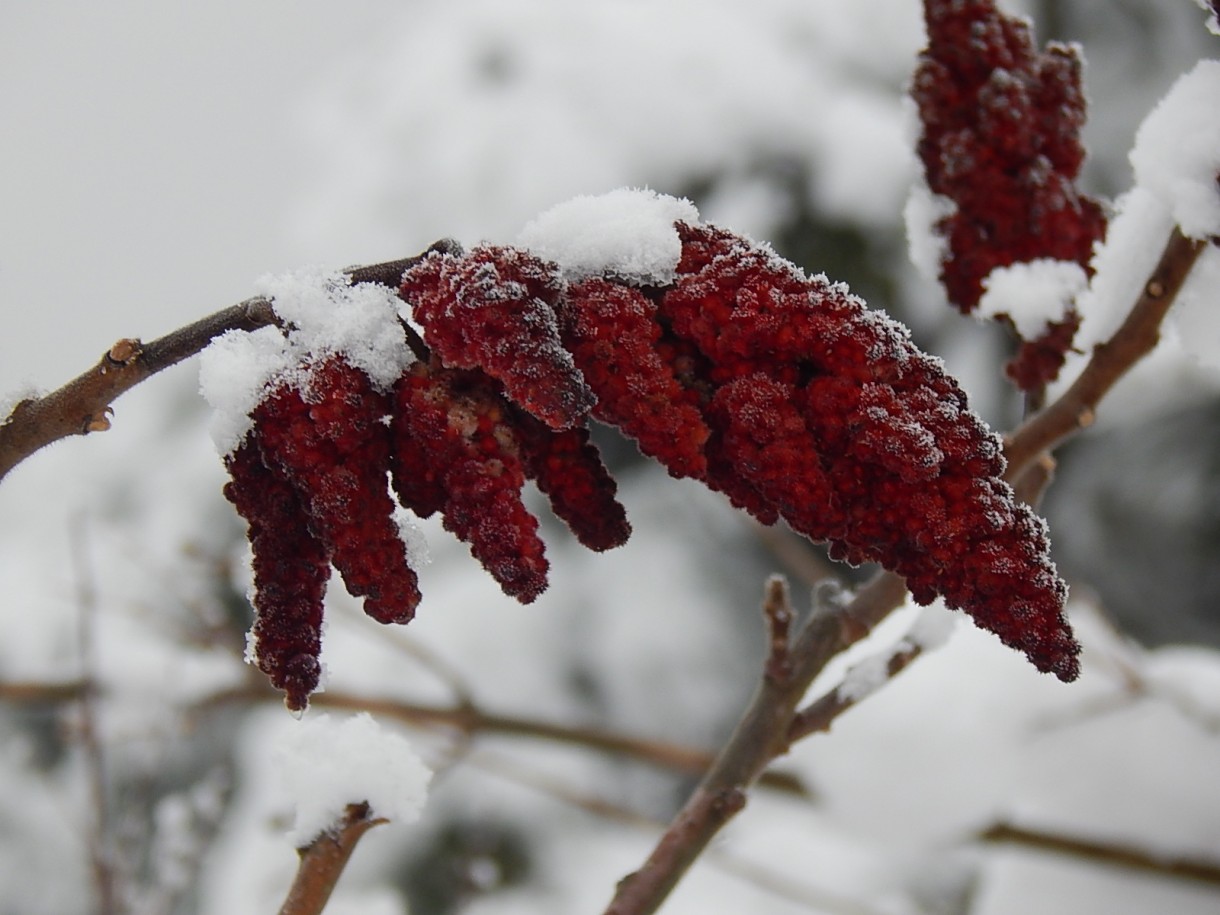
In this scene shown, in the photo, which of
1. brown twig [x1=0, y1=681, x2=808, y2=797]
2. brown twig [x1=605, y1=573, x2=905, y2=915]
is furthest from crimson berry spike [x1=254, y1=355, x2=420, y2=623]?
brown twig [x1=0, y1=681, x2=808, y2=797]

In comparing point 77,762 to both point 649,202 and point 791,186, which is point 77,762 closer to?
point 791,186

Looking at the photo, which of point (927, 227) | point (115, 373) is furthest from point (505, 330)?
point (927, 227)

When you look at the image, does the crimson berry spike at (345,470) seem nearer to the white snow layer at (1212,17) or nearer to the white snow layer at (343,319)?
the white snow layer at (343,319)

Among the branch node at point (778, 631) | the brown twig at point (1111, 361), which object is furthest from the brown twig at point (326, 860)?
the brown twig at point (1111, 361)

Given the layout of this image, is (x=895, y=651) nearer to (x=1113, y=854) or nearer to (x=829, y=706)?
(x=829, y=706)

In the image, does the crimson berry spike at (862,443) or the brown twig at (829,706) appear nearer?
the crimson berry spike at (862,443)

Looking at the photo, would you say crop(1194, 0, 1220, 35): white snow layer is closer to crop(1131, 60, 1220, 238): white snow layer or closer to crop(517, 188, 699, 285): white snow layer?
crop(1131, 60, 1220, 238): white snow layer

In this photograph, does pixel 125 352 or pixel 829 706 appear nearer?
pixel 125 352

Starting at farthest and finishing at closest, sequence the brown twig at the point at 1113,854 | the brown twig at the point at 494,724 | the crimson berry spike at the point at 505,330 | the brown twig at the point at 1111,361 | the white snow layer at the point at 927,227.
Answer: the brown twig at the point at 494,724 → the brown twig at the point at 1113,854 → the white snow layer at the point at 927,227 → the brown twig at the point at 1111,361 → the crimson berry spike at the point at 505,330
